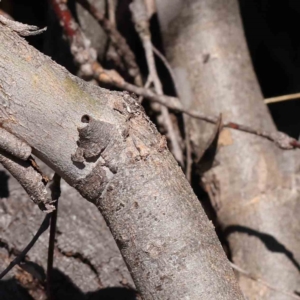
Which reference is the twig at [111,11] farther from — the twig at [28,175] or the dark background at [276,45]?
the twig at [28,175]

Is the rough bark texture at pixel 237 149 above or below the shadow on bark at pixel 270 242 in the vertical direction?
above

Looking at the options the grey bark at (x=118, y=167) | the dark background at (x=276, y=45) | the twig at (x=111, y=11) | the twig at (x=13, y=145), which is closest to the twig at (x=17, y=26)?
the grey bark at (x=118, y=167)

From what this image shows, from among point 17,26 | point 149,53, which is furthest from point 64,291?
point 149,53

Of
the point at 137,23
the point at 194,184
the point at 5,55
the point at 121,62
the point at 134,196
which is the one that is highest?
the point at 5,55

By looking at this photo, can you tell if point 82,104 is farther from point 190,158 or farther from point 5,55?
point 190,158

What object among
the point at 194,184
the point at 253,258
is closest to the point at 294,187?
the point at 253,258

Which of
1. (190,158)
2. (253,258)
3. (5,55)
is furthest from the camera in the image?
(190,158)

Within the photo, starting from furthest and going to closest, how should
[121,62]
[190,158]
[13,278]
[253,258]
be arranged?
[121,62]
[190,158]
[253,258]
[13,278]
